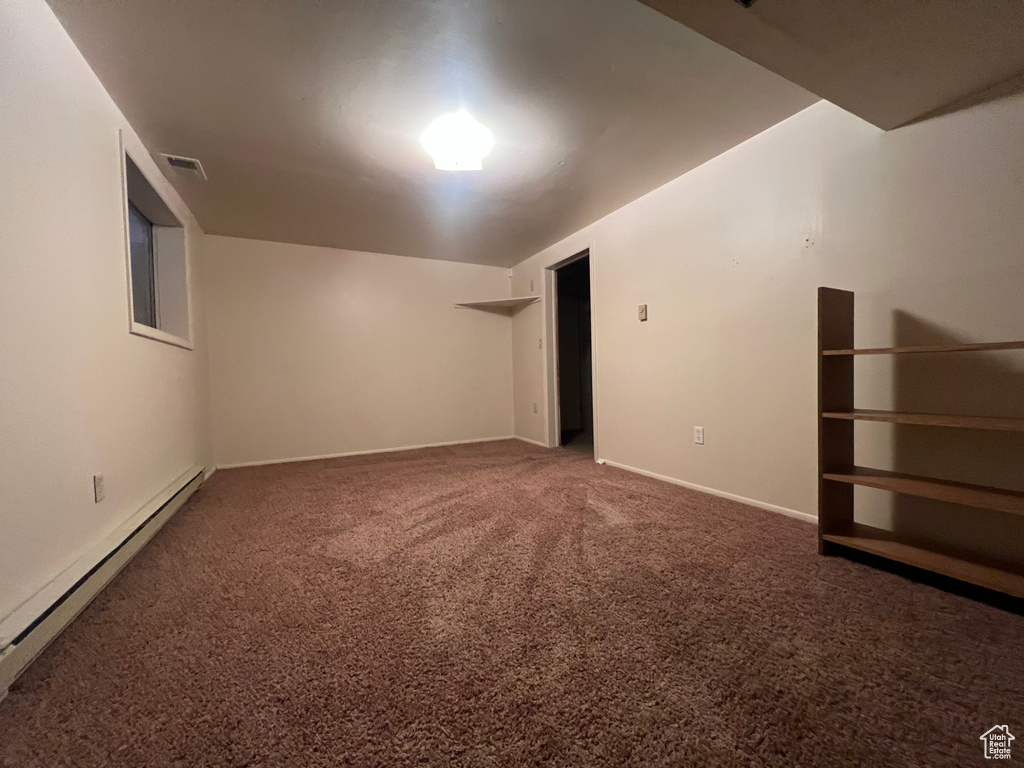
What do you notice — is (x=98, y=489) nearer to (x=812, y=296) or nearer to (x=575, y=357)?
(x=812, y=296)

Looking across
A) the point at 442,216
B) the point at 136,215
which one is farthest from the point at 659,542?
the point at 136,215

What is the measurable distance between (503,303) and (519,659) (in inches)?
153

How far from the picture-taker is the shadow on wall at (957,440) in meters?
1.38

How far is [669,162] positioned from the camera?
2379 mm

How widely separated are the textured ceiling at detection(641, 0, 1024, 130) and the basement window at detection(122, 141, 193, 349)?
3105 mm

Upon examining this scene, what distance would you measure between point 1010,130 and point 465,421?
13.8 ft

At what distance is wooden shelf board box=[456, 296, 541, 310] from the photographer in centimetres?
430

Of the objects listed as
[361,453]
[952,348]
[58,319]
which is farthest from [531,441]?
[58,319]

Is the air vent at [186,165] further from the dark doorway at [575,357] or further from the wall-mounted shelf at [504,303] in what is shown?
the dark doorway at [575,357]

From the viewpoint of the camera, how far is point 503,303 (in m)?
4.54

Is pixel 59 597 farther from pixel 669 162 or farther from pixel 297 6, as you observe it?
pixel 669 162

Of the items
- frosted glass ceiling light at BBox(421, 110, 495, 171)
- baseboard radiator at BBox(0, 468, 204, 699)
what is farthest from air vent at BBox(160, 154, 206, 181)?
baseboard radiator at BBox(0, 468, 204, 699)

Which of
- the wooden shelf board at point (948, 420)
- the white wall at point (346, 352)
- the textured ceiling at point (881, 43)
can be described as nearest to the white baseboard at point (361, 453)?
the white wall at point (346, 352)

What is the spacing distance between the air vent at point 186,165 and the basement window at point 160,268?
0.76ft
